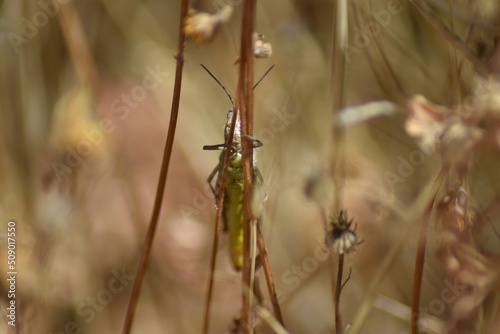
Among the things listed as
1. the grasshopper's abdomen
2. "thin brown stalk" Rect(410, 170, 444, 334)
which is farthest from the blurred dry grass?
"thin brown stalk" Rect(410, 170, 444, 334)

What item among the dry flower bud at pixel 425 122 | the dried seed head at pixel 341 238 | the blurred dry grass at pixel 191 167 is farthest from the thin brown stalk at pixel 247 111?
the blurred dry grass at pixel 191 167

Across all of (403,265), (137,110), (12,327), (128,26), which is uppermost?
(128,26)

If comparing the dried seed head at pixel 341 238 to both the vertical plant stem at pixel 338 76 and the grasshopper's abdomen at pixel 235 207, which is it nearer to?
the vertical plant stem at pixel 338 76

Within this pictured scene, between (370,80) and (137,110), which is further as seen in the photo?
(137,110)

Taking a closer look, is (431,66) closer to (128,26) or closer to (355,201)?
(355,201)

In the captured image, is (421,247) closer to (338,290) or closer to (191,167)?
(338,290)

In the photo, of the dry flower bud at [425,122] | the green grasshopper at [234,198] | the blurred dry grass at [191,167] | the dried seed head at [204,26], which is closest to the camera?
the dried seed head at [204,26]

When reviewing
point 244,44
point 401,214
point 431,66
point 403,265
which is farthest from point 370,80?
point 244,44
